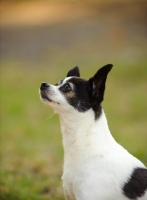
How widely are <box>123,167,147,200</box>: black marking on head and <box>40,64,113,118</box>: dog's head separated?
Answer: 24.5 inches

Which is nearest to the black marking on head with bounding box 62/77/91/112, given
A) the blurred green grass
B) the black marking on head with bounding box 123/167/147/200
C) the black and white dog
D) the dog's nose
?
the black and white dog

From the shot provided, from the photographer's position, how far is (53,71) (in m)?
12.0

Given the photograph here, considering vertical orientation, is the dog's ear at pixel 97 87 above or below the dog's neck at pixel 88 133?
above

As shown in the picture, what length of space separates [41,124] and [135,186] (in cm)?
534

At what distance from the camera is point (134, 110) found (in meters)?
9.88

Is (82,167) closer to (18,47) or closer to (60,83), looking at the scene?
(60,83)

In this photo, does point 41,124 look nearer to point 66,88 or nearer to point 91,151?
point 66,88

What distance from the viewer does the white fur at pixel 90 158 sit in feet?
12.9

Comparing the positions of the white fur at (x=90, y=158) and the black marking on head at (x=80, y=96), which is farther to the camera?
the black marking on head at (x=80, y=96)

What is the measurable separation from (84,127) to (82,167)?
0.35 m

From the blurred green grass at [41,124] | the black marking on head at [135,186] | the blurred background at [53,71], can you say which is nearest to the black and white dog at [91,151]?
the black marking on head at [135,186]

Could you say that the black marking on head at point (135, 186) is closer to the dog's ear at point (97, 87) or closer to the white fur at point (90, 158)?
the white fur at point (90, 158)

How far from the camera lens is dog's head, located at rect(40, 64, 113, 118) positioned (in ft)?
13.5

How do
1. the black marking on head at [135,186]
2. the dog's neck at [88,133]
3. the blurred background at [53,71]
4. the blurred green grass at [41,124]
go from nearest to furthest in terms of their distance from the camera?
the black marking on head at [135,186] → the dog's neck at [88,133] → the blurred green grass at [41,124] → the blurred background at [53,71]
